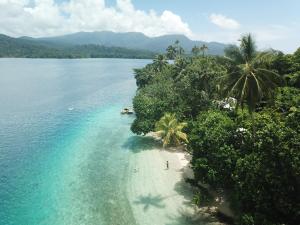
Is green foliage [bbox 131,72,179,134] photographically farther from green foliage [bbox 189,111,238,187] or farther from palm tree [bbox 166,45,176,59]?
palm tree [bbox 166,45,176,59]

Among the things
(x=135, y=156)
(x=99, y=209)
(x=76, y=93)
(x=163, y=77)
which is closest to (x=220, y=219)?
(x=99, y=209)

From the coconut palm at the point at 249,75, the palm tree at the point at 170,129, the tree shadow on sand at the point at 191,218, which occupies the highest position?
the coconut palm at the point at 249,75

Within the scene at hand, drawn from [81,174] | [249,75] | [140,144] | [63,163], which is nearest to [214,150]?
[249,75]

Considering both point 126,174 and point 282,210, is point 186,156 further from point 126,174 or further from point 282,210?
point 282,210

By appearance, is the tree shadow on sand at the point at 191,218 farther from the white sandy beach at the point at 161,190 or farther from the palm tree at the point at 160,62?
the palm tree at the point at 160,62

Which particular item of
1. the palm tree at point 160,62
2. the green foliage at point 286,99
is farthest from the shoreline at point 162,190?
the palm tree at point 160,62

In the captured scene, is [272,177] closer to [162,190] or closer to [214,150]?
[214,150]
